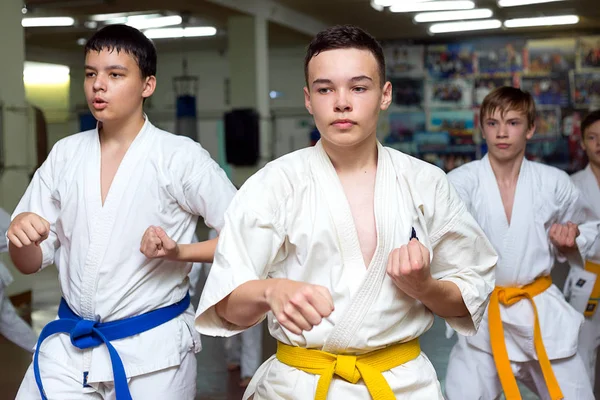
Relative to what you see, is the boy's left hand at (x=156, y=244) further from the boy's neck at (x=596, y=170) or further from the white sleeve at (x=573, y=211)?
the boy's neck at (x=596, y=170)

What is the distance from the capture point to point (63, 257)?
255 centimetres

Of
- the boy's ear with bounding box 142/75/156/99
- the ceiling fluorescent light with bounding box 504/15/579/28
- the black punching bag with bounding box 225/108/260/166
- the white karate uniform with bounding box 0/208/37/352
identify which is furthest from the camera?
the ceiling fluorescent light with bounding box 504/15/579/28

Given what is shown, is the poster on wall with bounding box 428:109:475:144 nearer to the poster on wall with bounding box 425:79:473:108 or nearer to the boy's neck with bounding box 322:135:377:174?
the poster on wall with bounding box 425:79:473:108

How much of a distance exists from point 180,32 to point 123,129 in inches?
475

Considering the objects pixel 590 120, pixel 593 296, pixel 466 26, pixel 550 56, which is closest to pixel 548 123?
pixel 550 56

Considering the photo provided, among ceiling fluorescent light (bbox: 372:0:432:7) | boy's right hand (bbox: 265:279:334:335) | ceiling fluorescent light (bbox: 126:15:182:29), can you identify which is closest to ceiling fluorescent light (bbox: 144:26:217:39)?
ceiling fluorescent light (bbox: 126:15:182:29)

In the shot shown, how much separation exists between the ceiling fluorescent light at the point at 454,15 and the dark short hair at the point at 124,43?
1059 centimetres

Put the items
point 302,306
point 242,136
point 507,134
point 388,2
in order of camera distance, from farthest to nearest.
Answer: point 242,136 → point 388,2 → point 507,134 → point 302,306

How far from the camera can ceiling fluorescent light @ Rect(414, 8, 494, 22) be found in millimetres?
12622

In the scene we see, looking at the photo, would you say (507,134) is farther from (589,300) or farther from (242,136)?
(242,136)

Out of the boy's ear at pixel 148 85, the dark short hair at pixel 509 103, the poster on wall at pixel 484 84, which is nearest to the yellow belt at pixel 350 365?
the boy's ear at pixel 148 85

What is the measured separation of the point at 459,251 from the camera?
6.83 ft

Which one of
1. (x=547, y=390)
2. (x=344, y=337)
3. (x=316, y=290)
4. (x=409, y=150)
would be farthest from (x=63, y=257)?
(x=409, y=150)

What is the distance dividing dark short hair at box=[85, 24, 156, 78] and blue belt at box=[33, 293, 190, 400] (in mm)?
796
